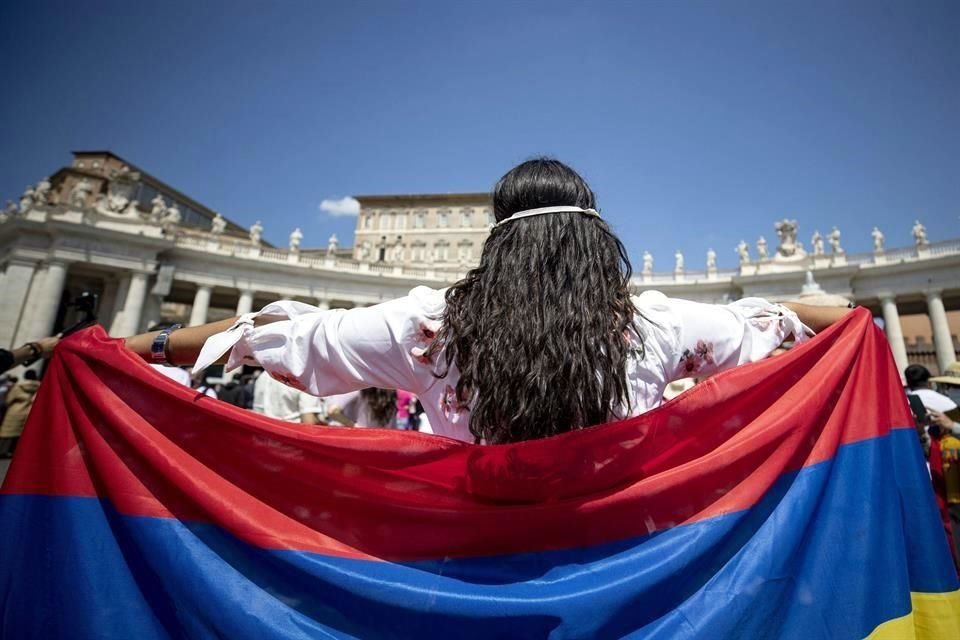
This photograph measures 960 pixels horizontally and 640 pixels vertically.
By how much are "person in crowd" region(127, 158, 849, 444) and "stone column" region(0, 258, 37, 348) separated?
34.0 meters

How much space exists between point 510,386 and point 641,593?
2.03ft

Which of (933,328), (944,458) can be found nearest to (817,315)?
(944,458)

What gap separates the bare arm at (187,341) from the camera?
4.55ft

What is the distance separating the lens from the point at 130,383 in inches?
57.5

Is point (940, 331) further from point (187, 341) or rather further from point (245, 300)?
point (245, 300)

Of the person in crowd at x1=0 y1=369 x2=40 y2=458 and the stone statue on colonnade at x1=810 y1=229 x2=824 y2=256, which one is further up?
the stone statue on colonnade at x1=810 y1=229 x2=824 y2=256

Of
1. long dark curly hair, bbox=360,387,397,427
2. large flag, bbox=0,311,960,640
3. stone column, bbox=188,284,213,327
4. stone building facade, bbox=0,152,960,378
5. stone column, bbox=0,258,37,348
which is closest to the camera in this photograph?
large flag, bbox=0,311,960,640

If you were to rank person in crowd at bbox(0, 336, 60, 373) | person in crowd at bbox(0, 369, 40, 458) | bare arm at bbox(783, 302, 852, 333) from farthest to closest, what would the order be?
person in crowd at bbox(0, 369, 40, 458)
person in crowd at bbox(0, 336, 60, 373)
bare arm at bbox(783, 302, 852, 333)

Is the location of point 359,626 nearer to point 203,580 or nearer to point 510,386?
point 203,580

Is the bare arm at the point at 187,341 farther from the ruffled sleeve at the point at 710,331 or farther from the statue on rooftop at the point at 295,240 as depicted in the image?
the statue on rooftop at the point at 295,240

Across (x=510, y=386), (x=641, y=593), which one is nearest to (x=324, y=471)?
(x=510, y=386)

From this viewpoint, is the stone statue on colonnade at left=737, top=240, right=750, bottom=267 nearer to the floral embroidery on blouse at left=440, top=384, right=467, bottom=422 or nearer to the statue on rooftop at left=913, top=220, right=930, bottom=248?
the statue on rooftop at left=913, top=220, right=930, bottom=248

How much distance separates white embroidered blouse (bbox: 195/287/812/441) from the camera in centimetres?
124

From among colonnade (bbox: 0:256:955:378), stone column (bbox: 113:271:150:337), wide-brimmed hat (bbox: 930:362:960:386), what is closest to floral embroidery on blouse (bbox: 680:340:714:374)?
wide-brimmed hat (bbox: 930:362:960:386)
